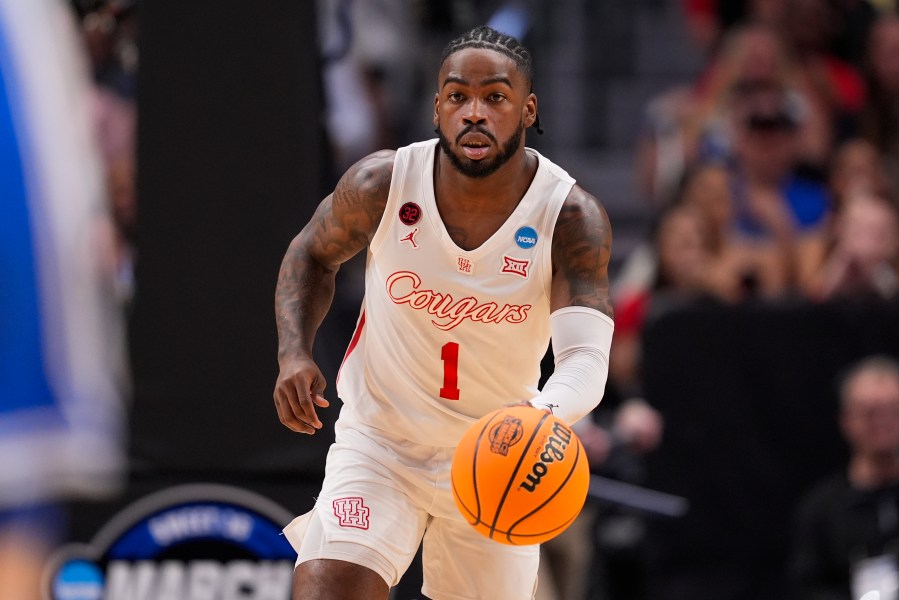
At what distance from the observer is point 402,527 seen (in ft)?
15.6

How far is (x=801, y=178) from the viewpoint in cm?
944

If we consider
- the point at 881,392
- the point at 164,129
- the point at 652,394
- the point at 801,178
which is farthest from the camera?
the point at 801,178

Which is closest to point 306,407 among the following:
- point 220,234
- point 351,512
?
point 351,512

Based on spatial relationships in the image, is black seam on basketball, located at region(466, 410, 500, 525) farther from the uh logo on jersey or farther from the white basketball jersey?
the uh logo on jersey

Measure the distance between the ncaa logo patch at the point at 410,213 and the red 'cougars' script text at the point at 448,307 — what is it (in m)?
0.16

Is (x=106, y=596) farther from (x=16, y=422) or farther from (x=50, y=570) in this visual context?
(x=16, y=422)

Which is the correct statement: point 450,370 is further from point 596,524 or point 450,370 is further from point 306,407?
point 596,524

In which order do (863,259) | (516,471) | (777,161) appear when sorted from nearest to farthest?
(516,471)
(863,259)
(777,161)

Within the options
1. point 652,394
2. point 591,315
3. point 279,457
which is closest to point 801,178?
point 652,394

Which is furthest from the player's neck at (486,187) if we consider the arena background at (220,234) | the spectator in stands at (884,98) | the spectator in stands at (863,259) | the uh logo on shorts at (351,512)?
the spectator in stands at (884,98)

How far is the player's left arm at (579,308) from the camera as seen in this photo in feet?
14.6

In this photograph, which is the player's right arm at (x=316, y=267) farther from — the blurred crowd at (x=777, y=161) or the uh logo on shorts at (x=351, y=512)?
the blurred crowd at (x=777, y=161)

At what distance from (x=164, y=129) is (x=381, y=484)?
214 centimetres

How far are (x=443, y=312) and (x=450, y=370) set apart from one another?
0.66ft
